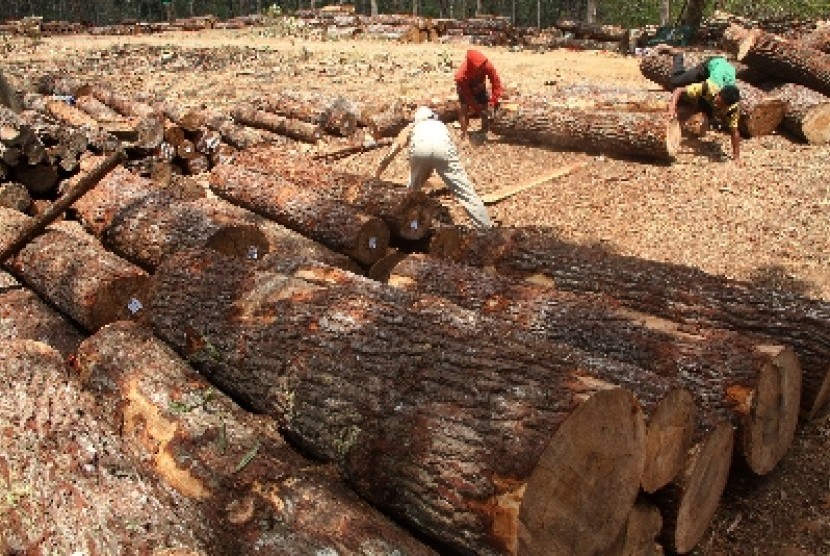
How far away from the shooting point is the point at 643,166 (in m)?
9.54

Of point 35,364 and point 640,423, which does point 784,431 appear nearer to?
point 640,423

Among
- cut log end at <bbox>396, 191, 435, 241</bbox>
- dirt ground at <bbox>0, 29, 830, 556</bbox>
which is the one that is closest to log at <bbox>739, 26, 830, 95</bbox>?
dirt ground at <bbox>0, 29, 830, 556</bbox>

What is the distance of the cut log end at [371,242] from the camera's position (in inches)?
234

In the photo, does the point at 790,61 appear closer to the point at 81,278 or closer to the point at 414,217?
the point at 414,217

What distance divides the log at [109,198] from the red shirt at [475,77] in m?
5.33

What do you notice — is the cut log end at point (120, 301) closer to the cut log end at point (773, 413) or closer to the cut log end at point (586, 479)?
the cut log end at point (586, 479)

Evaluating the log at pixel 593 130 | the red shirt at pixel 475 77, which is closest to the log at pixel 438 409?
the log at pixel 593 130

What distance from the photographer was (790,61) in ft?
36.6

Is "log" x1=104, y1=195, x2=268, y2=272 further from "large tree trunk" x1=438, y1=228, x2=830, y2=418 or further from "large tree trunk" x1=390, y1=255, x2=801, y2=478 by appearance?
"large tree trunk" x1=390, y1=255, x2=801, y2=478

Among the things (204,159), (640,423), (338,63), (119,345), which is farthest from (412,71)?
(640,423)

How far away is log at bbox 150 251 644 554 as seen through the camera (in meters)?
2.80

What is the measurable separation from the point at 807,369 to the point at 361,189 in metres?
4.03

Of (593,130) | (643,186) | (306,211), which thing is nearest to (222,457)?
(306,211)

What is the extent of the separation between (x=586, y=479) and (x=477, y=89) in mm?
8836
